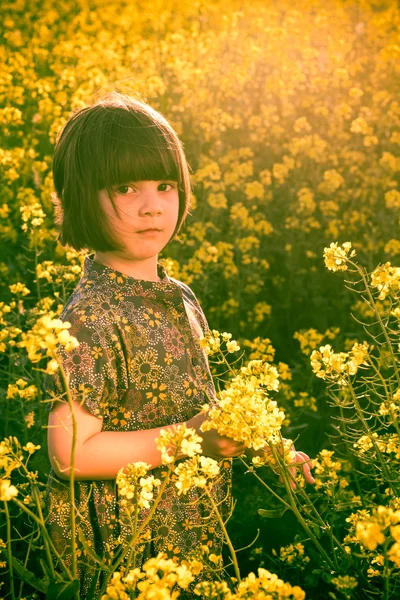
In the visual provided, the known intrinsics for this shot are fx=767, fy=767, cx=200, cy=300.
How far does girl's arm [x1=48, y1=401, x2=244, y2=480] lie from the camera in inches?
63.0

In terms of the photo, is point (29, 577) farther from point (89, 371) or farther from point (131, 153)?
point (131, 153)

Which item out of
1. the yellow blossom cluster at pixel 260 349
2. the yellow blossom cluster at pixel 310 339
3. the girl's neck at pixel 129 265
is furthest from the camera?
the yellow blossom cluster at pixel 310 339

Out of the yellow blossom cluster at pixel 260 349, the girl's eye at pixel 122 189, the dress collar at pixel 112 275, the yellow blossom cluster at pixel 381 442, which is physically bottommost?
the yellow blossom cluster at pixel 260 349

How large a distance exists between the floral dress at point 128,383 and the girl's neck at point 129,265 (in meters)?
0.03

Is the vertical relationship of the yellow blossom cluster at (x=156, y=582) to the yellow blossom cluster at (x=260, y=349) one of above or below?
above

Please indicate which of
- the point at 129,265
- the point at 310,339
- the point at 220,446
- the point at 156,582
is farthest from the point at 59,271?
the point at 156,582

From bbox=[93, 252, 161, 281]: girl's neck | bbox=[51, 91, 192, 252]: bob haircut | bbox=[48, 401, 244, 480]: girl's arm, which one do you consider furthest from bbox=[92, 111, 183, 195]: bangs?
bbox=[48, 401, 244, 480]: girl's arm

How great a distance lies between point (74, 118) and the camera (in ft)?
6.55

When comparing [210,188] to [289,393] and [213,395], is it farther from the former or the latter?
[213,395]

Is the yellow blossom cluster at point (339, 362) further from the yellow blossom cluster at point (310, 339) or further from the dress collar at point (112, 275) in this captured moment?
the yellow blossom cluster at point (310, 339)

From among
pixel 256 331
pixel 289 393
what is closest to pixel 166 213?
pixel 289 393

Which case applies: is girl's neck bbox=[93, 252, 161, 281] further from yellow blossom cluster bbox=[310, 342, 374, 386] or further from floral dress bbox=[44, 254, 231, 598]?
yellow blossom cluster bbox=[310, 342, 374, 386]

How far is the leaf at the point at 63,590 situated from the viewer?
131 cm

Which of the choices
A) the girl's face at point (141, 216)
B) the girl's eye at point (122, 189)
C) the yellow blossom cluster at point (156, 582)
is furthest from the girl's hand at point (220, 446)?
the girl's eye at point (122, 189)
